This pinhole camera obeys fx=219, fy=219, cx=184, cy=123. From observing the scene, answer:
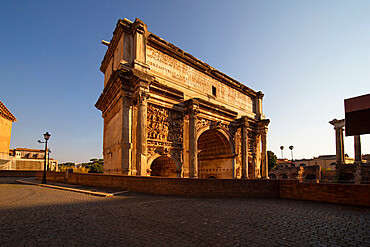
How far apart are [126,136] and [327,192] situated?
11628 millimetres

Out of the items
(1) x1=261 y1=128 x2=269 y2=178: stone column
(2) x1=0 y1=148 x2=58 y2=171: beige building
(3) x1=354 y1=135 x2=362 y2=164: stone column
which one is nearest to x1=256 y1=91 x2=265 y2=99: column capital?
(1) x1=261 y1=128 x2=269 y2=178: stone column

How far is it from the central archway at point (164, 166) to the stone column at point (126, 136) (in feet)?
12.5

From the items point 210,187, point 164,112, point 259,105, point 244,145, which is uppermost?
point 259,105

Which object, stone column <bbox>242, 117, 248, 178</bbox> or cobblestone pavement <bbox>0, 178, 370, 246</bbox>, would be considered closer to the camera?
cobblestone pavement <bbox>0, 178, 370, 246</bbox>

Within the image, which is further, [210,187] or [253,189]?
[253,189]

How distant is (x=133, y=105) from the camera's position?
15.7 m

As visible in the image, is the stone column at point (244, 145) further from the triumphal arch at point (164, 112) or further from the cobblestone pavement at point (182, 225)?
the cobblestone pavement at point (182, 225)

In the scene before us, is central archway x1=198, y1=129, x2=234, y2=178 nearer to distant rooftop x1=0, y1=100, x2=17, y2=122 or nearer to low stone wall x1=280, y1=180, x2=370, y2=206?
low stone wall x1=280, y1=180, x2=370, y2=206

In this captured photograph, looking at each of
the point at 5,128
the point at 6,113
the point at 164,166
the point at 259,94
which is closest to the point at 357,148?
the point at 259,94

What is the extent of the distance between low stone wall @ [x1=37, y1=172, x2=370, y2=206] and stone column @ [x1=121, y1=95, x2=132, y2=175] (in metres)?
3.23

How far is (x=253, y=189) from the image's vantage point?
9.62 metres

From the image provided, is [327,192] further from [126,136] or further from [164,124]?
[164,124]

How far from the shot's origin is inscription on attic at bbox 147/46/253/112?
717 inches

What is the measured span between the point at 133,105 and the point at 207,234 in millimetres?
12522
